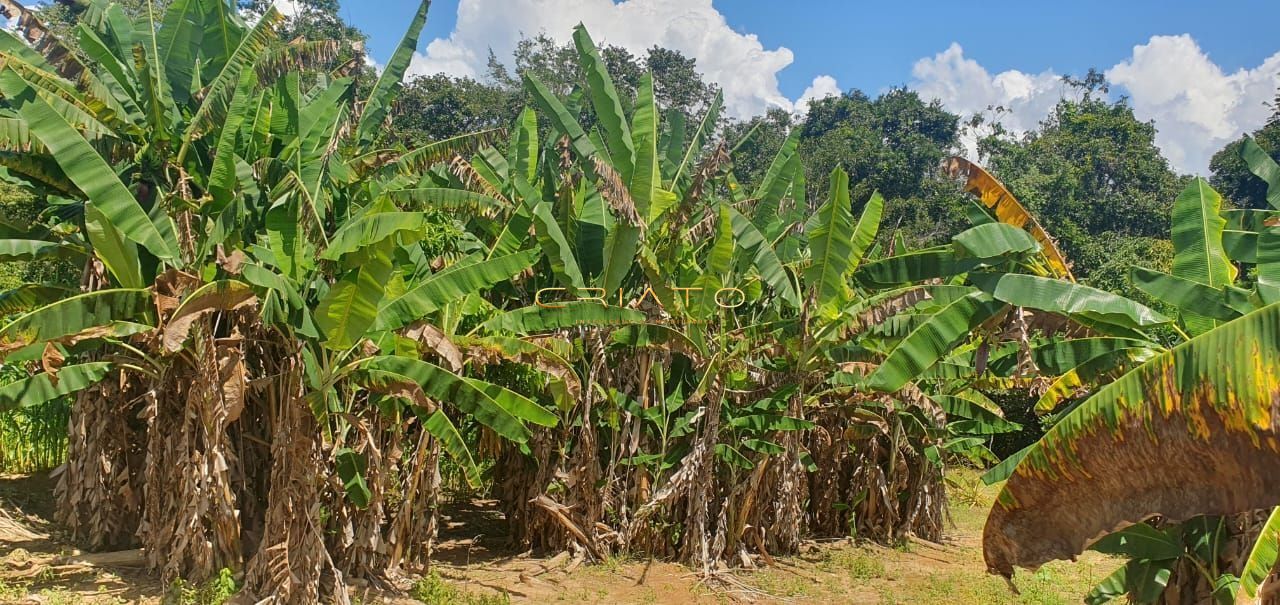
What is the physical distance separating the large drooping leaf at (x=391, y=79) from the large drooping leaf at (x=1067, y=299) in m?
6.11

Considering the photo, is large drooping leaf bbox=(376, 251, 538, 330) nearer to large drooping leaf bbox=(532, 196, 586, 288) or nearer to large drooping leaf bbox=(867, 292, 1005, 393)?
large drooping leaf bbox=(532, 196, 586, 288)

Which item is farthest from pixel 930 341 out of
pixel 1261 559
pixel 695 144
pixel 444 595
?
pixel 695 144

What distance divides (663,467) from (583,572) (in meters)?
1.30

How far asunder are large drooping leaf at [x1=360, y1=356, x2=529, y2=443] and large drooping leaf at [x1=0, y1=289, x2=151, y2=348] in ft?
5.40

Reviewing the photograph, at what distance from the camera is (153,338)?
257 inches

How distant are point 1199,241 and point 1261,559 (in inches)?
83.9

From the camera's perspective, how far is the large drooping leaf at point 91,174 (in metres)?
5.80

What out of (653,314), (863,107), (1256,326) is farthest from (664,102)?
(1256,326)

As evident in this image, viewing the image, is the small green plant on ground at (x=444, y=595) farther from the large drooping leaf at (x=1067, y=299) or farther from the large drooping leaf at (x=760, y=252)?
the large drooping leaf at (x=1067, y=299)

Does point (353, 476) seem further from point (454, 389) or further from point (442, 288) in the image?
point (442, 288)

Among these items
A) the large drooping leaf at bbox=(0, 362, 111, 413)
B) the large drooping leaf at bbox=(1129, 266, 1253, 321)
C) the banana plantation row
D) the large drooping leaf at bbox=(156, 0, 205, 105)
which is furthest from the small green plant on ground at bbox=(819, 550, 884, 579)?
the large drooping leaf at bbox=(156, 0, 205, 105)

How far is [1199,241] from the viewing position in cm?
552

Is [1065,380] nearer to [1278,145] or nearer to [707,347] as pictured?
[707,347]

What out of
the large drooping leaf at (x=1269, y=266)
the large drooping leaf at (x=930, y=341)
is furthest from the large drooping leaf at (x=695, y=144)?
the large drooping leaf at (x=1269, y=266)
